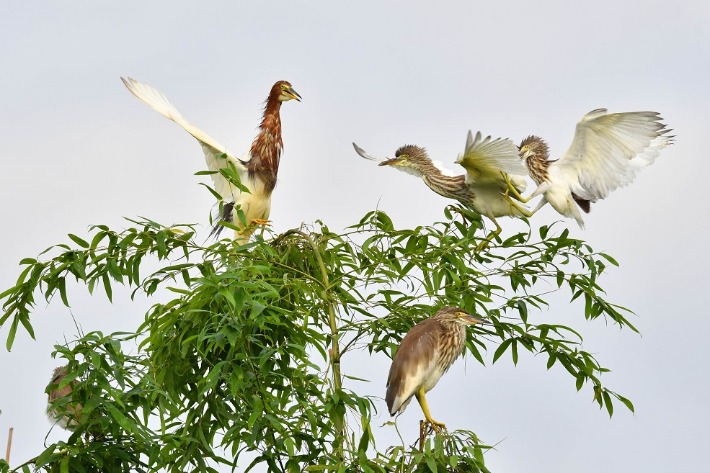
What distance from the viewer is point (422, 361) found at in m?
4.62

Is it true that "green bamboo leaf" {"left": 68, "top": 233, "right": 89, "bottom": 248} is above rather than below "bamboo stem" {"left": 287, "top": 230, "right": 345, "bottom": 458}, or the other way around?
above

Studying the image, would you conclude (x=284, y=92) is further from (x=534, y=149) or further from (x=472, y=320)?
(x=472, y=320)

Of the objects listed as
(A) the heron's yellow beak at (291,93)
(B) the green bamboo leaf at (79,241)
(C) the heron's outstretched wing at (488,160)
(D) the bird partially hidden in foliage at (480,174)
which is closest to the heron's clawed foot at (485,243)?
(D) the bird partially hidden in foliage at (480,174)

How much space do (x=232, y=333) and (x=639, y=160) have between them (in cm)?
263

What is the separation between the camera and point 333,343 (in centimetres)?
456

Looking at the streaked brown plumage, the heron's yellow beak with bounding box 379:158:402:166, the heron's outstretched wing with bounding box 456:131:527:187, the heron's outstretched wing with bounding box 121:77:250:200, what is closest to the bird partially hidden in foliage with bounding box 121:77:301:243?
the heron's outstretched wing with bounding box 121:77:250:200

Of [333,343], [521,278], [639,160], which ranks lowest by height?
[333,343]

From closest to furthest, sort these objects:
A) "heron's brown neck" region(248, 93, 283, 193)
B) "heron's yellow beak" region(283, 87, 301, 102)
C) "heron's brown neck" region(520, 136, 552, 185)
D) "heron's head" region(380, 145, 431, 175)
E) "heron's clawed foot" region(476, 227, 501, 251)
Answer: "heron's clawed foot" region(476, 227, 501, 251), "heron's brown neck" region(520, 136, 552, 185), "heron's head" region(380, 145, 431, 175), "heron's brown neck" region(248, 93, 283, 193), "heron's yellow beak" region(283, 87, 301, 102)

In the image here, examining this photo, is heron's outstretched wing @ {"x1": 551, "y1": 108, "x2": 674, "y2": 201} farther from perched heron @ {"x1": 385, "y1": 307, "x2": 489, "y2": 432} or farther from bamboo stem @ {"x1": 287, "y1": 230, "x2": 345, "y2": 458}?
bamboo stem @ {"x1": 287, "y1": 230, "x2": 345, "y2": 458}

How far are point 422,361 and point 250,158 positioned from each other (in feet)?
8.84

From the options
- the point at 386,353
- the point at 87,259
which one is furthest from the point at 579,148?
the point at 87,259

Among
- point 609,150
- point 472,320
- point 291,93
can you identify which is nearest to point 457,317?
point 472,320

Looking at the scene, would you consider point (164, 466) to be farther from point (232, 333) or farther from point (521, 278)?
point (521, 278)

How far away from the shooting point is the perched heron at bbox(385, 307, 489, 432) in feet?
15.1
